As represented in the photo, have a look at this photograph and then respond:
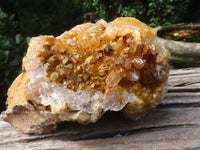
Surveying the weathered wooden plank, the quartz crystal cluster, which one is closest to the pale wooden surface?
the weathered wooden plank

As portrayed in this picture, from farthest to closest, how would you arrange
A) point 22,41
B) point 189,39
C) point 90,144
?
point 189,39, point 22,41, point 90,144

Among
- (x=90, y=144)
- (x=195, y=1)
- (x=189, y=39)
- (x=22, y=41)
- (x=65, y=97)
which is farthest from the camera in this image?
(x=195, y=1)

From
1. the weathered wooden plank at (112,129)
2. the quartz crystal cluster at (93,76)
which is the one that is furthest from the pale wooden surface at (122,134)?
the quartz crystal cluster at (93,76)

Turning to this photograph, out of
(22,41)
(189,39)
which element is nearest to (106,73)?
(22,41)

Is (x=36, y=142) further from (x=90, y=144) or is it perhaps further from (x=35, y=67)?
(x=35, y=67)

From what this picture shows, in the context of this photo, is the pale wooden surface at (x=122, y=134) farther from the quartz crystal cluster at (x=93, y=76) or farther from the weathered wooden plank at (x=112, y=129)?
the quartz crystal cluster at (x=93, y=76)

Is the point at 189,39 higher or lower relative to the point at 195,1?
lower

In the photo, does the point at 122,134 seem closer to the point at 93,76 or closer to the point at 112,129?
the point at 112,129
